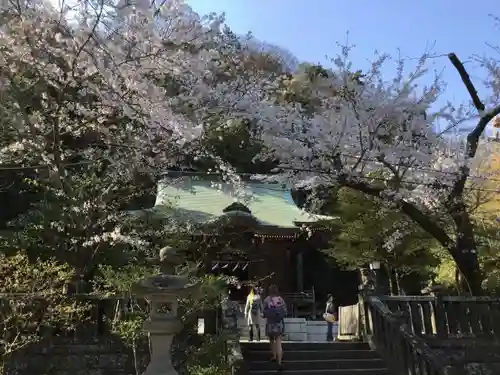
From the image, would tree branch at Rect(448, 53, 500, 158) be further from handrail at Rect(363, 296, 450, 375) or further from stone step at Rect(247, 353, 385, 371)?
stone step at Rect(247, 353, 385, 371)

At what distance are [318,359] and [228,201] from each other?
11.6 m

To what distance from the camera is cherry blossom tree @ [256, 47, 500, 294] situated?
8.00 metres

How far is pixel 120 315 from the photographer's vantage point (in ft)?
27.7

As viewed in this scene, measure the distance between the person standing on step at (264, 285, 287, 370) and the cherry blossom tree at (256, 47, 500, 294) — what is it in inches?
83.1

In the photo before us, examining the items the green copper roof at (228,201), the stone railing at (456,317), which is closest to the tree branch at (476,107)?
the stone railing at (456,317)

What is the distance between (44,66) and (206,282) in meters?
4.70

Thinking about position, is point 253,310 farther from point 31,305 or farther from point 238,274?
point 238,274

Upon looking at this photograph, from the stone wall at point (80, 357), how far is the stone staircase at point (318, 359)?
1912mm

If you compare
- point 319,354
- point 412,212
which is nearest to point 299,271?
point 319,354

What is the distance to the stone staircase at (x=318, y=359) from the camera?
868cm

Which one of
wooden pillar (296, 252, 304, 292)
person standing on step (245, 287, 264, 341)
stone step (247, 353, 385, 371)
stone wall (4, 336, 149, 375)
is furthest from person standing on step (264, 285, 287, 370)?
wooden pillar (296, 252, 304, 292)

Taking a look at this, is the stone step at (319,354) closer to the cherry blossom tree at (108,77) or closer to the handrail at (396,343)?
the handrail at (396,343)

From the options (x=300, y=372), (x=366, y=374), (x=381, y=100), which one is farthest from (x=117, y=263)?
(x=381, y=100)

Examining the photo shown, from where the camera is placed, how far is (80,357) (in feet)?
27.3
